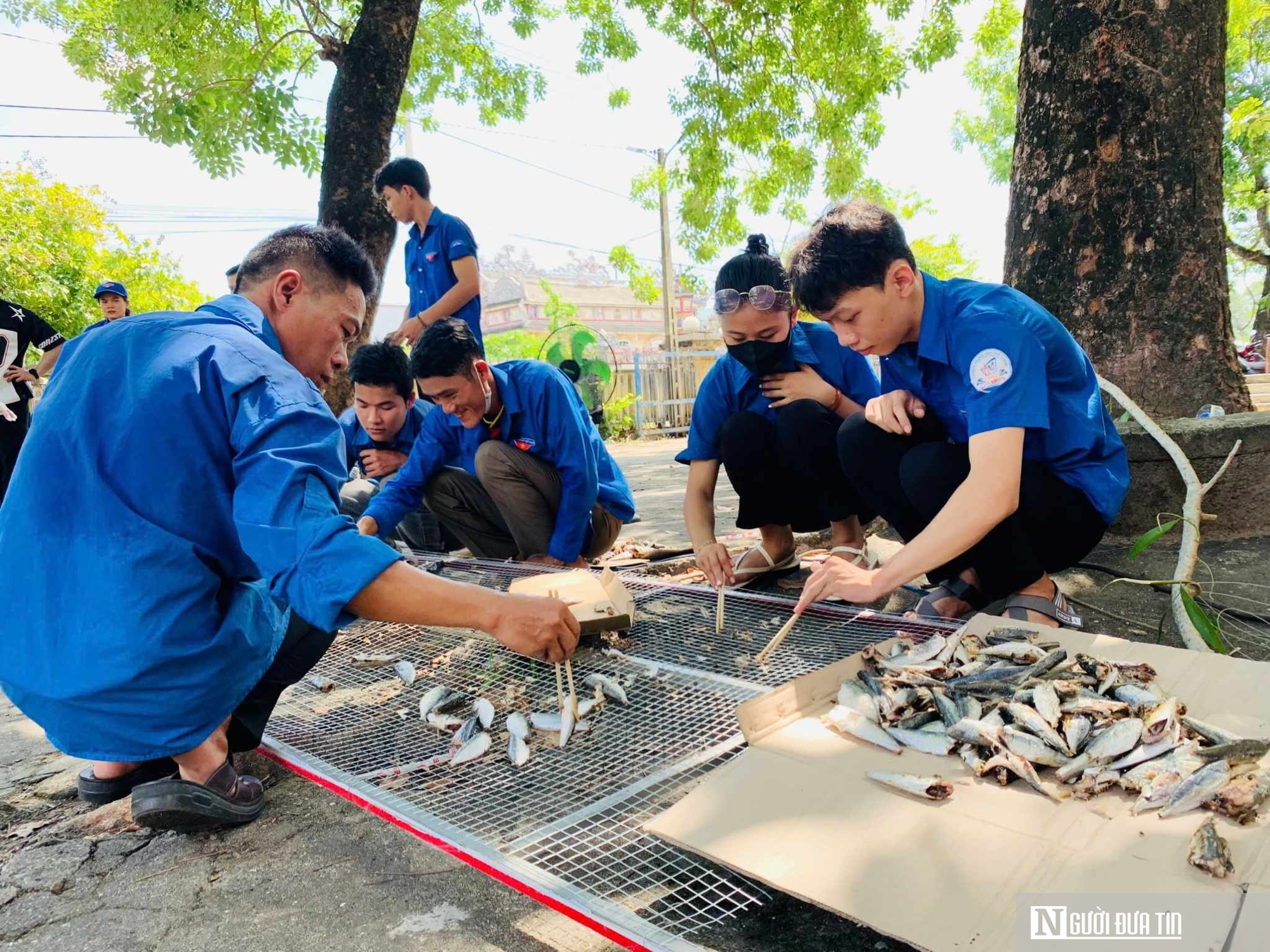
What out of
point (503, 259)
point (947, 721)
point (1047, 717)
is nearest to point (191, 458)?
point (947, 721)

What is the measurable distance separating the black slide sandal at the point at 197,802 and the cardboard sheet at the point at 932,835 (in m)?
1.15

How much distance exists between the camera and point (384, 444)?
4484mm

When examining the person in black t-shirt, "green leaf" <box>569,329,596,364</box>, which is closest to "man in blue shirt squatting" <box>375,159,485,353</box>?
the person in black t-shirt

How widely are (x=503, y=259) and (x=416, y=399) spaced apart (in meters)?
54.7

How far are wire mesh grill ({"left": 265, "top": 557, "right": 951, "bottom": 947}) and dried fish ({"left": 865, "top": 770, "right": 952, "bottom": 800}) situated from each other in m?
0.33

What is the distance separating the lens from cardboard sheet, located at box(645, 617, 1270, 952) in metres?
1.22

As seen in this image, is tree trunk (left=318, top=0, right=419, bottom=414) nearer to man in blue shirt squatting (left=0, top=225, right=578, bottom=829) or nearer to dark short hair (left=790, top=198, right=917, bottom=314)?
man in blue shirt squatting (left=0, top=225, right=578, bottom=829)

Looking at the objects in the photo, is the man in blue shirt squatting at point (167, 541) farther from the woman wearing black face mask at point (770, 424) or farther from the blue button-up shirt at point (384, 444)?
the blue button-up shirt at point (384, 444)

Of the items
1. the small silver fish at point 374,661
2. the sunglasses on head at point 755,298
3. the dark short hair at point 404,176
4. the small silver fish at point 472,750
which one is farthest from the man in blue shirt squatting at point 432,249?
the small silver fish at point 472,750

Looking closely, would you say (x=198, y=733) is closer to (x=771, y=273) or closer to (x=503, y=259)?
(x=771, y=273)

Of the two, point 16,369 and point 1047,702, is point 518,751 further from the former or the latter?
point 16,369

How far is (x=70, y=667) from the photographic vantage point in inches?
70.3

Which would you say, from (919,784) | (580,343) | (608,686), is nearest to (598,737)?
(608,686)

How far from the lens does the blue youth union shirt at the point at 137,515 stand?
5.82 ft
